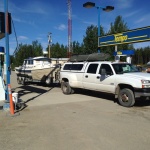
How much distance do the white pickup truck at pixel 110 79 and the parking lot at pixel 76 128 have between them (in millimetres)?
667

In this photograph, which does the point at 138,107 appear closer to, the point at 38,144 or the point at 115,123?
the point at 115,123

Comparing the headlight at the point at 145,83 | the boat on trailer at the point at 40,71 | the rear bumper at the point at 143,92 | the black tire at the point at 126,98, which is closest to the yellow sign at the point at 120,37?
the boat on trailer at the point at 40,71

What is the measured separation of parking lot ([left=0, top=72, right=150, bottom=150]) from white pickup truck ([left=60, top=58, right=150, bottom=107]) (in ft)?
2.19

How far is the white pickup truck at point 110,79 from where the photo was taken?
940cm

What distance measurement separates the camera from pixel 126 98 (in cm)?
975

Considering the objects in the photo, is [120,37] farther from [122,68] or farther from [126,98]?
[126,98]

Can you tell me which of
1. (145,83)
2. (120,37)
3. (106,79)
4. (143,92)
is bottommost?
(143,92)

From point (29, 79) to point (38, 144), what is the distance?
1461 centimetres

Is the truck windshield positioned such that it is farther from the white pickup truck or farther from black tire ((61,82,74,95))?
black tire ((61,82,74,95))

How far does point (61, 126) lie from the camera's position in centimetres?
671

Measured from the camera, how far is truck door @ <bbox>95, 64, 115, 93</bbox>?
10570 mm

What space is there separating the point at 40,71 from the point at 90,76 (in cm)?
743

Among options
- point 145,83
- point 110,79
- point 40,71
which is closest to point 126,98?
point 145,83

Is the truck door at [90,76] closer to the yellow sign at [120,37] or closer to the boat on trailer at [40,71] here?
the yellow sign at [120,37]
